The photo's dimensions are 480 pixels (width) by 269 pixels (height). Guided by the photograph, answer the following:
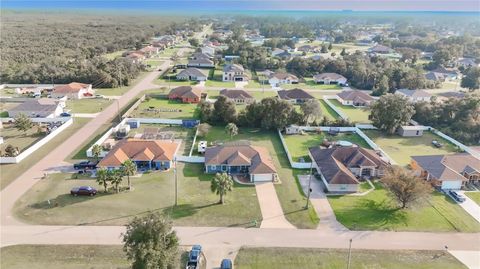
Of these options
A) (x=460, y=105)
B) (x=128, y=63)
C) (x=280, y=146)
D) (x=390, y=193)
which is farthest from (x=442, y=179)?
(x=128, y=63)

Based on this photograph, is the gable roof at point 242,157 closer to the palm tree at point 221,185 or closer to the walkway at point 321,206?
the walkway at point 321,206

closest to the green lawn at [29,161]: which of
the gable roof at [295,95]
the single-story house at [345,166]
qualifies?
the single-story house at [345,166]

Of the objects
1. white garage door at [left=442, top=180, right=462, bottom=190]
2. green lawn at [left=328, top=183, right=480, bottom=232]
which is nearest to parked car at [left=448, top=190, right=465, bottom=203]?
green lawn at [left=328, top=183, right=480, bottom=232]

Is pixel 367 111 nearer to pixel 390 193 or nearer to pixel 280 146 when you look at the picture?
pixel 280 146

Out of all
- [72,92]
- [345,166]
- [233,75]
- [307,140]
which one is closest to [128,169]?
[345,166]

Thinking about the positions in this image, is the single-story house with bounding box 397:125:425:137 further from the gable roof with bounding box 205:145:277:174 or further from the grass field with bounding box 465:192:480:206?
the gable roof with bounding box 205:145:277:174

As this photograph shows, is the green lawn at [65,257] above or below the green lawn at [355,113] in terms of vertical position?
below
